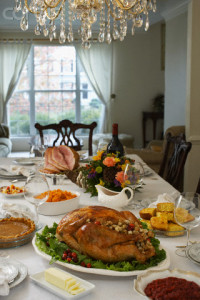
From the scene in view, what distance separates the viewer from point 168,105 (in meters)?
6.66

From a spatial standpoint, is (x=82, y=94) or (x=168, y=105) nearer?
(x=168, y=105)

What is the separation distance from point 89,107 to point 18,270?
7386mm

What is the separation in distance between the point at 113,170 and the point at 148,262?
0.87m

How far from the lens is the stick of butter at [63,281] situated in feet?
3.42

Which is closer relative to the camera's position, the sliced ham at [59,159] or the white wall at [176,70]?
the sliced ham at [59,159]

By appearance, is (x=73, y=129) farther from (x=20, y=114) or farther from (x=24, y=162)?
(x=20, y=114)

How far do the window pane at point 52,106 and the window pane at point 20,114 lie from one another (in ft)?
0.69

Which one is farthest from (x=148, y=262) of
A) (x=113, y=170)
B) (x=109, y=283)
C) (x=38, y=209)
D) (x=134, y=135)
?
(x=134, y=135)

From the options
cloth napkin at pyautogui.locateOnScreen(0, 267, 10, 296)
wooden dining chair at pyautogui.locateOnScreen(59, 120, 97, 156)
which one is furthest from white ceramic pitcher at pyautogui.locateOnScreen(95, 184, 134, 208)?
wooden dining chair at pyautogui.locateOnScreen(59, 120, 97, 156)

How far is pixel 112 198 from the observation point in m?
1.83

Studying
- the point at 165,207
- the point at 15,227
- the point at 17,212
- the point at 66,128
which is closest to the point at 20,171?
the point at 17,212

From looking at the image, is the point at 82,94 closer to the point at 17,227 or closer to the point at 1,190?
the point at 1,190

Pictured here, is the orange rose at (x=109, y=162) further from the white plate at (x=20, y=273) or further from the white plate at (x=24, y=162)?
the white plate at (x=24, y=162)

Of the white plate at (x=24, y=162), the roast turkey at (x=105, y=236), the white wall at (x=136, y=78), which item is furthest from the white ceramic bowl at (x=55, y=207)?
the white wall at (x=136, y=78)
